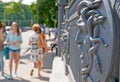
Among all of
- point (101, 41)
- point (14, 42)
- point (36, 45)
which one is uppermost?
point (101, 41)

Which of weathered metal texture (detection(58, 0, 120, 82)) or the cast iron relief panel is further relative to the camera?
the cast iron relief panel

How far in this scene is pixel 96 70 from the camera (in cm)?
183

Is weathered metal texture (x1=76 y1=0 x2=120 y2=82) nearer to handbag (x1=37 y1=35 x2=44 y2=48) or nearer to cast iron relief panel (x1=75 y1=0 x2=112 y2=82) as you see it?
cast iron relief panel (x1=75 y1=0 x2=112 y2=82)

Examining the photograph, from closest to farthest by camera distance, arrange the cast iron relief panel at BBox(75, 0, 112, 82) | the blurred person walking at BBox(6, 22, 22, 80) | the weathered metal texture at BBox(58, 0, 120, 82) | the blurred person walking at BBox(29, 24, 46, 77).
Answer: the weathered metal texture at BBox(58, 0, 120, 82) < the cast iron relief panel at BBox(75, 0, 112, 82) < the blurred person walking at BBox(6, 22, 22, 80) < the blurred person walking at BBox(29, 24, 46, 77)

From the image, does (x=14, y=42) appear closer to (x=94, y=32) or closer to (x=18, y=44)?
(x=18, y=44)

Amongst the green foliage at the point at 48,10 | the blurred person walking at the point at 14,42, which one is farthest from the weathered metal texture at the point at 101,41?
the green foliage at the point at 48,10

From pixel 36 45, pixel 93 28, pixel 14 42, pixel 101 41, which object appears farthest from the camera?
pixel 36 45

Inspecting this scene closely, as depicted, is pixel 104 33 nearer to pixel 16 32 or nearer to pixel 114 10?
pixel 114 10

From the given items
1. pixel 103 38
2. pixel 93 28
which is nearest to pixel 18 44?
pixel 93 28

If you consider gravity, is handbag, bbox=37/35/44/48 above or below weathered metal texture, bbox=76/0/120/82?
below

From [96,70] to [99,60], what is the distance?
0.08 meters

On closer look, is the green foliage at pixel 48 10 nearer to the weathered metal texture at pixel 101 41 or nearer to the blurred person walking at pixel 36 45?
the blurred person walking at pixel 36 45

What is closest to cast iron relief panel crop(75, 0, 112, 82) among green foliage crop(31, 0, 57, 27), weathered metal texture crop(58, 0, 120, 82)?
weathered metal texture crop(58, 0, 120, 82)

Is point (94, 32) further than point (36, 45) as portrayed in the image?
No
